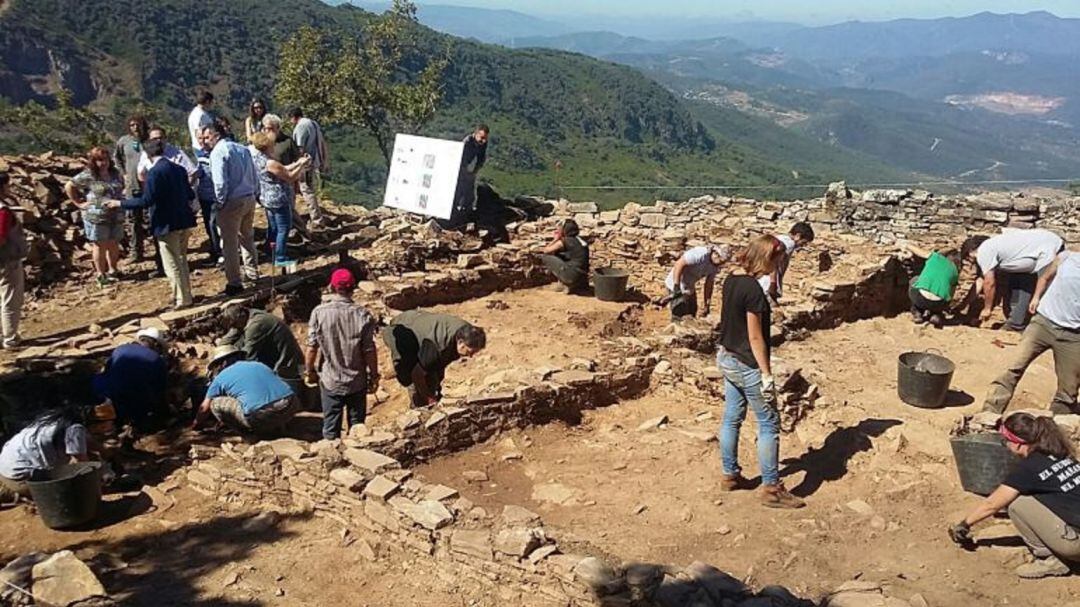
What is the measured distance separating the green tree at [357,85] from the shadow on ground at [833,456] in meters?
16.9

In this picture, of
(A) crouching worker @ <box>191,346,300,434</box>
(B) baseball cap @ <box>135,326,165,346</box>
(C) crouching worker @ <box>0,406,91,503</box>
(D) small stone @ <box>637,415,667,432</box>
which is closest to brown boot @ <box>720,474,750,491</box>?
(D) small stone @ <box>637,415,667,432</box>

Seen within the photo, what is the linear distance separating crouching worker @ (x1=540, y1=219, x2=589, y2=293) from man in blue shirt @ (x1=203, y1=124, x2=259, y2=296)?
437 cm

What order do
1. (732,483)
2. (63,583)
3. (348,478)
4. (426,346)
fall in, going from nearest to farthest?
(63,583)
(348,478)
(732,483)
(426,346)

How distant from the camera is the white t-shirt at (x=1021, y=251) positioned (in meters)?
9.34

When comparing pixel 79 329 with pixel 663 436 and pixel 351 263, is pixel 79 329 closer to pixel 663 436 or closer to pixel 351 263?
pixel 351 263

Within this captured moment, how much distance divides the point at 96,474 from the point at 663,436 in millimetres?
4786

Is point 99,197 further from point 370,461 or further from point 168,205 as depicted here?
point 370,461

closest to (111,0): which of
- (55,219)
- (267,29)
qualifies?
(267,29)

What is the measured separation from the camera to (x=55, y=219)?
40.1 ft

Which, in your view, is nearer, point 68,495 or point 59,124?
point 68,495

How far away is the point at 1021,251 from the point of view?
936 centimetres

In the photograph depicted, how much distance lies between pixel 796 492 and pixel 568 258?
6315mm

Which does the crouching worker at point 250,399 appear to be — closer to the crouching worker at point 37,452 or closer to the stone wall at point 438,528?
the stone wall at point 438,528

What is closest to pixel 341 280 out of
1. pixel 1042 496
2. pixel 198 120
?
pixel 1042 496
